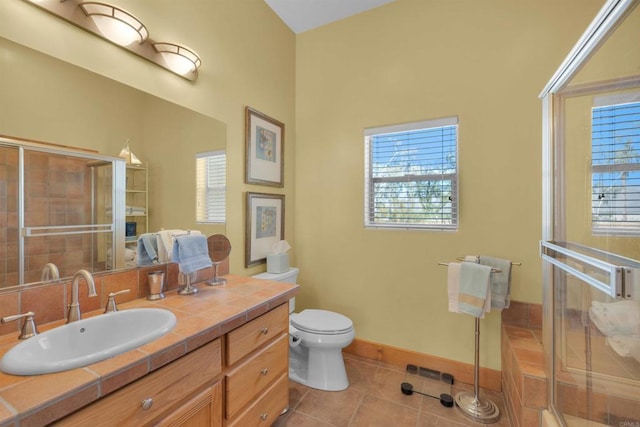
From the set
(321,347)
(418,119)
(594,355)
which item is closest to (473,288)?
(594,355)

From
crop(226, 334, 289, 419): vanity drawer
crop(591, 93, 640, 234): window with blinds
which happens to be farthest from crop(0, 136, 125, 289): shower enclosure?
crop(591, 93, 640, 234): window with blinds

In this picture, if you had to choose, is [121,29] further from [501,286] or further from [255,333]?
[501,286]

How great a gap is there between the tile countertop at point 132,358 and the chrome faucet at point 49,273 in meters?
0.18

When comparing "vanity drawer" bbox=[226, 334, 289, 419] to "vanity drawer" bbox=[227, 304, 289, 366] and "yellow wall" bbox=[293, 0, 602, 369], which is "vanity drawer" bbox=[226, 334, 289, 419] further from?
"yellow wall" bbox=[293, 0, 602, 369]

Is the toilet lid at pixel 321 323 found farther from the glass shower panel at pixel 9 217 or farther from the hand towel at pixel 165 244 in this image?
the glass shower panel at pixel 9 217

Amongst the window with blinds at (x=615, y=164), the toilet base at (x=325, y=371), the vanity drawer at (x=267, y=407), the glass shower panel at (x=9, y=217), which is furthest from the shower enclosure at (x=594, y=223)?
the glass shower panel at (x=9, y=217)

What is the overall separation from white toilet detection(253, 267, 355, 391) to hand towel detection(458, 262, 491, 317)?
79cm

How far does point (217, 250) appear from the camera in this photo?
173cm

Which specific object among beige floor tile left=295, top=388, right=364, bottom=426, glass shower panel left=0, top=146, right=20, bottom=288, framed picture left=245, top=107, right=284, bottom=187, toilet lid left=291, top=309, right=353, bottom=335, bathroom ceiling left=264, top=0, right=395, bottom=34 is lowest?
beige floor tile left=295, top=388, right=364, bottom=426

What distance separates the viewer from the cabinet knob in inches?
33.6

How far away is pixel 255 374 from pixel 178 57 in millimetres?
1754

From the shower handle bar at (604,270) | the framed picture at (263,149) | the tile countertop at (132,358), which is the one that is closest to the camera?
the tile countertop at (132,358)

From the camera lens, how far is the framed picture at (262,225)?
2.15 m

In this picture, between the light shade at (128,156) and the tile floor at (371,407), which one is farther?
the tile floor at (371,407)
